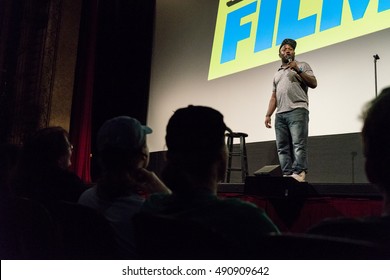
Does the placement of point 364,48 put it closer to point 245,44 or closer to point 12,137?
point 245,44

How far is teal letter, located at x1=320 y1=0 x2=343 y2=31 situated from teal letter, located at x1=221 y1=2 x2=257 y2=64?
2.78 ft

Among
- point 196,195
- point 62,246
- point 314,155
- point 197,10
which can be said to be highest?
point 197,10

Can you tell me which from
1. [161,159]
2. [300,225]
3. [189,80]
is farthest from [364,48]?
[161,159]

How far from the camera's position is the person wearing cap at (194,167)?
37.8 inches

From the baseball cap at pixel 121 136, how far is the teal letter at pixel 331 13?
2.79 metres

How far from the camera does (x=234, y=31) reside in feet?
14.6

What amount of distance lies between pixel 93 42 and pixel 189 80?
1.34 m

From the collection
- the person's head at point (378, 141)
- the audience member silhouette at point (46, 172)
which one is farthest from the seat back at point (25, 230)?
the person's head at point (378, 141)

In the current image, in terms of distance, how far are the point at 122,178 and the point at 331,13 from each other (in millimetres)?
2967

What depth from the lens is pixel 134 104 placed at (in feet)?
18.9

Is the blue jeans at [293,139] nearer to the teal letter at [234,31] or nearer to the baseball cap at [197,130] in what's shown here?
the teal letter at [234,31]

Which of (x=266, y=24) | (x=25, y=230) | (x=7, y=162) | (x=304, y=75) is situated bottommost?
(x=25, y=230)

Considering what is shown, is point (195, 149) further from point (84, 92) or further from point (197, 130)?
point (84, 92)

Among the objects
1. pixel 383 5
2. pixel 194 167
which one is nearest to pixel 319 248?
pixel 194 167
